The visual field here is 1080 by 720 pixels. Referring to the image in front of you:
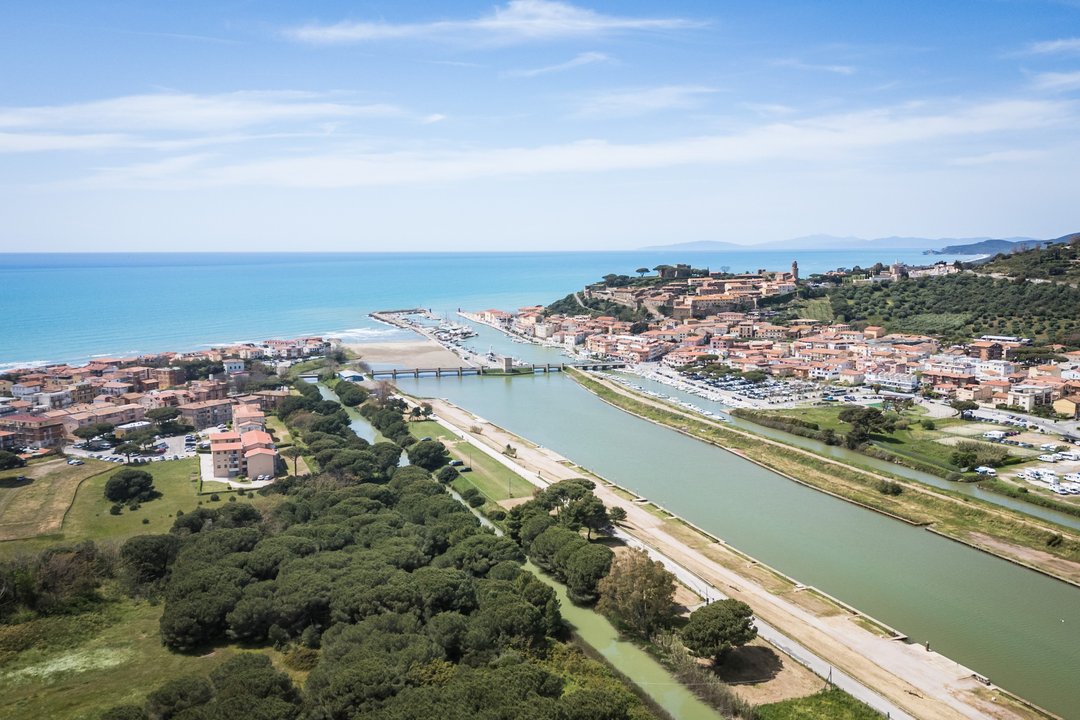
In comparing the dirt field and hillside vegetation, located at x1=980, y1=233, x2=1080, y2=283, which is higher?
hillside vegetation, located at x1=980, y1=233, x2=1080, y2=283

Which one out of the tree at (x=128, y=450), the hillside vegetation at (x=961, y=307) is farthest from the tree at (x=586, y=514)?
the hillside vegetation at (x=961, y=307)

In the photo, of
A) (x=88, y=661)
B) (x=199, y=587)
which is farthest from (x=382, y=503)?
(x=88, y=661)

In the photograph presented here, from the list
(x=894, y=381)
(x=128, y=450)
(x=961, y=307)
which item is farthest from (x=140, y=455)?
(x=961, y=307)

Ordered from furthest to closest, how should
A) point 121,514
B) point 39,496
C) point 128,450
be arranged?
point 128,450
point 39,496
point 121,514

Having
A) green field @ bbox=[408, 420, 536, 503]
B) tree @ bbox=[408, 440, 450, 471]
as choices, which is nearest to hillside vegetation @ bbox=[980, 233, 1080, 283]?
green field @ bbox=[408, 420, 536, 503]

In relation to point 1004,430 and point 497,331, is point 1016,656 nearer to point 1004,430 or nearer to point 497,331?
point 1004,430

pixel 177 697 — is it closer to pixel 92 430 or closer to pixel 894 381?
pixel 92 430

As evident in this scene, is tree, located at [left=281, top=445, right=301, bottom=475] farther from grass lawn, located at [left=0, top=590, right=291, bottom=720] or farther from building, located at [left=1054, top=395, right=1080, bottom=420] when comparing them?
building, located at [left=1054, top=395, right=1080, bottom=420]
